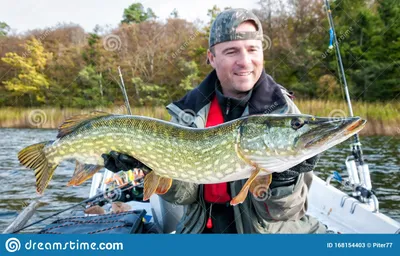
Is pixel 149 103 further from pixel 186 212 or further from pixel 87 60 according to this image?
pixel 186 212

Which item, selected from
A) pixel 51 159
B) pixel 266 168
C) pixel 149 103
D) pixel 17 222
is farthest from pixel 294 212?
pixel 149 103

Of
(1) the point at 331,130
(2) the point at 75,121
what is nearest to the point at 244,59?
(1) the point at 331,130

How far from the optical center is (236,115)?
6.28ft

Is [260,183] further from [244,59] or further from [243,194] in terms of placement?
[244,59]

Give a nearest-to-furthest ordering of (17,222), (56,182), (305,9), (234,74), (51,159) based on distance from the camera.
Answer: (51,159)
(234,74)
(17,222)
(56,182)
(305,9)

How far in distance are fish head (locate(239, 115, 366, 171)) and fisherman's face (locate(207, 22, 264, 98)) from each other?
0.38m

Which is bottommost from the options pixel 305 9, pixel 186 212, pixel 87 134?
pixel 186 212

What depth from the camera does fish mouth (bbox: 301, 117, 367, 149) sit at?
1300 mm

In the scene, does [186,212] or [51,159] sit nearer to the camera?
[51,159]

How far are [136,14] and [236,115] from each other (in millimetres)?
26286

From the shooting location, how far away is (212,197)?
1858 mm

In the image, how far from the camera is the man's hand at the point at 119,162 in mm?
1630

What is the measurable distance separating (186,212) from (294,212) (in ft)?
1.80

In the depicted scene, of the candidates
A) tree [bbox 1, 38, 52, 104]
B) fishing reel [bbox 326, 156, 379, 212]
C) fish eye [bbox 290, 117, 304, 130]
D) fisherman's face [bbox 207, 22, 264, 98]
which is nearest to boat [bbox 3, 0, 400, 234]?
fishing reel [bbox 326, 156, 379, 212]
